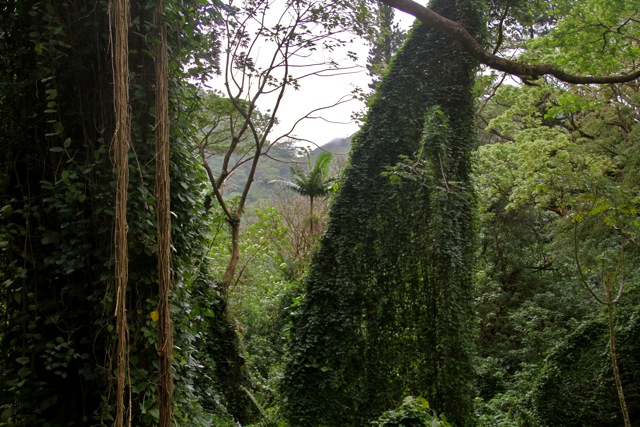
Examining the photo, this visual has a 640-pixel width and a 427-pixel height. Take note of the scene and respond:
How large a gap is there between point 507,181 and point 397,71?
8.44 m

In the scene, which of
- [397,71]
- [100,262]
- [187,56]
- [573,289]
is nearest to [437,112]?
[397,71]

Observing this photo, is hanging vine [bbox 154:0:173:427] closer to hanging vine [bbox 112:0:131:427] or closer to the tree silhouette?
hanging vine [bbox 112:0:131:427]

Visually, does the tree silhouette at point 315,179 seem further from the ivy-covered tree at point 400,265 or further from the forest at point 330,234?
the ivy-covered tree at point 400,265

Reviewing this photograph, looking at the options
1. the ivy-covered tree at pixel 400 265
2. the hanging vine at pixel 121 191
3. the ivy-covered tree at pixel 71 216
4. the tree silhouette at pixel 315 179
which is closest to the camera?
the hanging vine at pixel 121 191

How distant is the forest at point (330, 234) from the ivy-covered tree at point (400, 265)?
4 cm

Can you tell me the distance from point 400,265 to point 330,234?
1.32 metres

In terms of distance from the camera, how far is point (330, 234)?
8516 mm

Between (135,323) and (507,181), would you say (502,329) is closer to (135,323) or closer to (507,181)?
(507,181)

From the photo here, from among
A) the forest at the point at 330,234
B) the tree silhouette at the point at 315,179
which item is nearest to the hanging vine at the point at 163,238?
the forest at the point at 330,234

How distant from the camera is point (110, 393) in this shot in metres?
3.05

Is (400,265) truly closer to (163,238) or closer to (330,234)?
(330,234)

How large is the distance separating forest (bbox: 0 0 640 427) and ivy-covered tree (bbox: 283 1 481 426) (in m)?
0.04

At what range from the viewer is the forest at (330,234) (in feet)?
10.4

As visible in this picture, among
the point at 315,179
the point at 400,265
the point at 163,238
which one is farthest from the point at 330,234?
the point at 315,179
